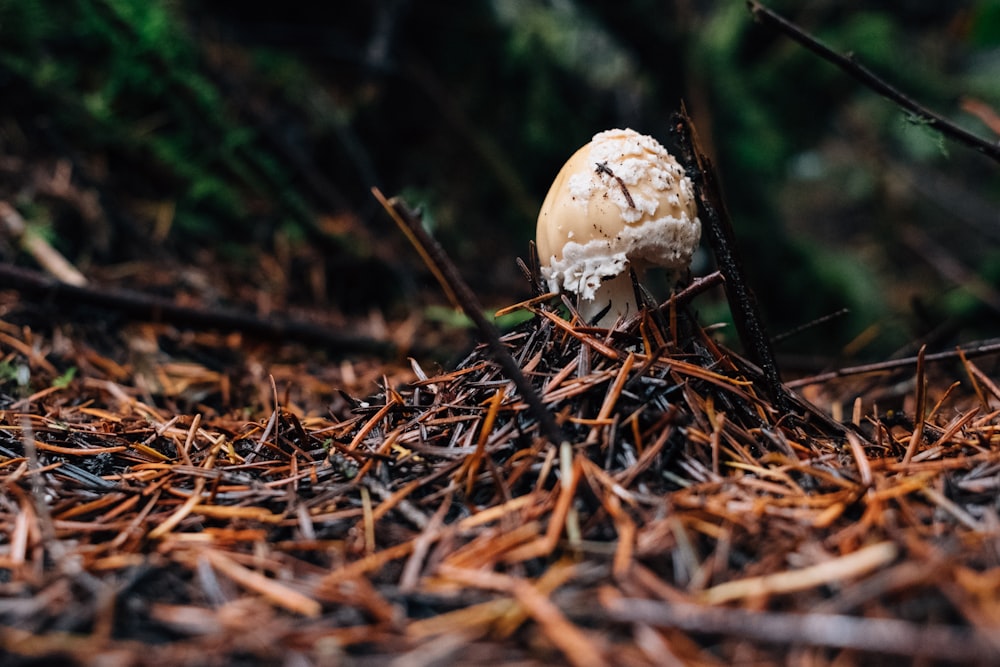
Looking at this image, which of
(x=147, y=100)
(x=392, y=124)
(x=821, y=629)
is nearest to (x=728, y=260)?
(x=821, y=629)

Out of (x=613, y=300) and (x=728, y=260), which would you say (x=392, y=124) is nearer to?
(x=613, y=300)

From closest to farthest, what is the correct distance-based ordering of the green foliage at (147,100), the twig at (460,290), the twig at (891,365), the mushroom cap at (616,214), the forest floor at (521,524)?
1. the forest floor at (521,524)
2. the twig at (460,290)
3. the mushroom cap at (616,214)
4. the twig at (891,365)
5. the green foliage at (147,100)

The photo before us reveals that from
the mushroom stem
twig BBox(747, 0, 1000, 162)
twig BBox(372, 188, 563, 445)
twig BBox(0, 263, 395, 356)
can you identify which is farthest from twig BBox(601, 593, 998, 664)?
twig BBox(0, 263, 395, 356)

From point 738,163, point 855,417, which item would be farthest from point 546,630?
point 738,163

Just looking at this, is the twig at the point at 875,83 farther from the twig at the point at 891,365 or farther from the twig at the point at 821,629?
the twig at the point at 821,629

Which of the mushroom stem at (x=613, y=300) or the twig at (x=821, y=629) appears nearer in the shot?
the twig at (x=821, y=629)

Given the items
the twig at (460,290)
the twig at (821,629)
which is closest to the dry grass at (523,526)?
the twig at (821,629)

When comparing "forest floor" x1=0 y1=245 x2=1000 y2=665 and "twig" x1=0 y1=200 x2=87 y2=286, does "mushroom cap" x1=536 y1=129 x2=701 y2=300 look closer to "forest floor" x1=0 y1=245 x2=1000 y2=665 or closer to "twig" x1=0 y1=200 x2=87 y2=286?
"forest floor" x1=0 y1=245 x2=1000 y2=665
